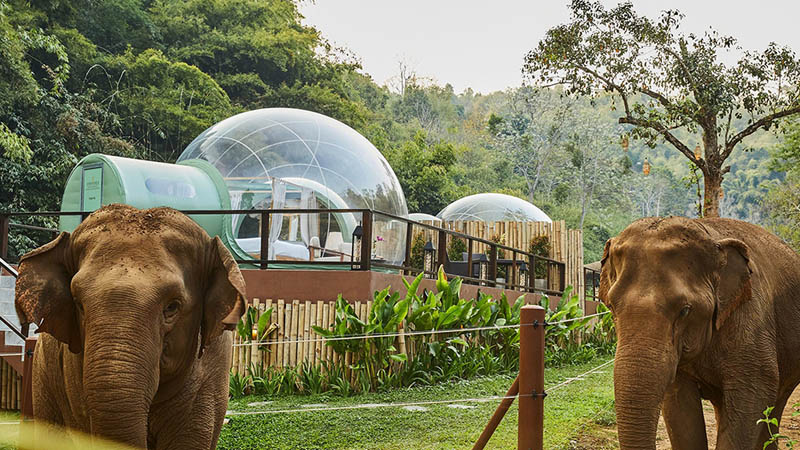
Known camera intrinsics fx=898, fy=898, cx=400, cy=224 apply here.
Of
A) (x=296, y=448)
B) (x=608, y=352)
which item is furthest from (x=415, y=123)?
(x=296, y=448)

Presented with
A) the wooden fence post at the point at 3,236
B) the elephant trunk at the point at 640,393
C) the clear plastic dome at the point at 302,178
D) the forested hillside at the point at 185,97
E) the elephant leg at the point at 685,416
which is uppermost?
the forested hillside at the point at 185,97

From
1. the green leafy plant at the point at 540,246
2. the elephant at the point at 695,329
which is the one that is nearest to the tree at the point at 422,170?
the green leafy plant at the point at 540,246

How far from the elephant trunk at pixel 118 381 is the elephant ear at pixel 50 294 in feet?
1.44

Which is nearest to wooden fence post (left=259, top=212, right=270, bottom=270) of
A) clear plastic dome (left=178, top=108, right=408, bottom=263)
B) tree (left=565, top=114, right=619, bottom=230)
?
clear plastic dome (left=178, top=108, right=408, bottom=263)

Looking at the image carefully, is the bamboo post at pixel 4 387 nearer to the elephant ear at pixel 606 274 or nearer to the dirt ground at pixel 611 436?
the dirt ground at pixel 611 436

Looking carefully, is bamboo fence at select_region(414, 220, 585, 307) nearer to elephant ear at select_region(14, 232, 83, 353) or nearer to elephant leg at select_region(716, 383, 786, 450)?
elephant leg at select_region(716, 383, 786, 450)

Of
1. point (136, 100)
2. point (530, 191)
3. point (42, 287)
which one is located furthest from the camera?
point (530, 191)

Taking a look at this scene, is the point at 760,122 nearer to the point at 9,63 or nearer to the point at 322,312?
the point at 322,312

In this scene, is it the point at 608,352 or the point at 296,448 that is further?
the point at 608,352

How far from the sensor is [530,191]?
195 ft

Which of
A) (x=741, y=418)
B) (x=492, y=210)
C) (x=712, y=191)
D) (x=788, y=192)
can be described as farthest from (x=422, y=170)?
(x=741, y=418)

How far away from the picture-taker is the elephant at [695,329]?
491cm

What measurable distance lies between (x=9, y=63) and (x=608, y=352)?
16.1 metres

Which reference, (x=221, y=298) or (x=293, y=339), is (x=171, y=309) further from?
(x=293, y=339)
